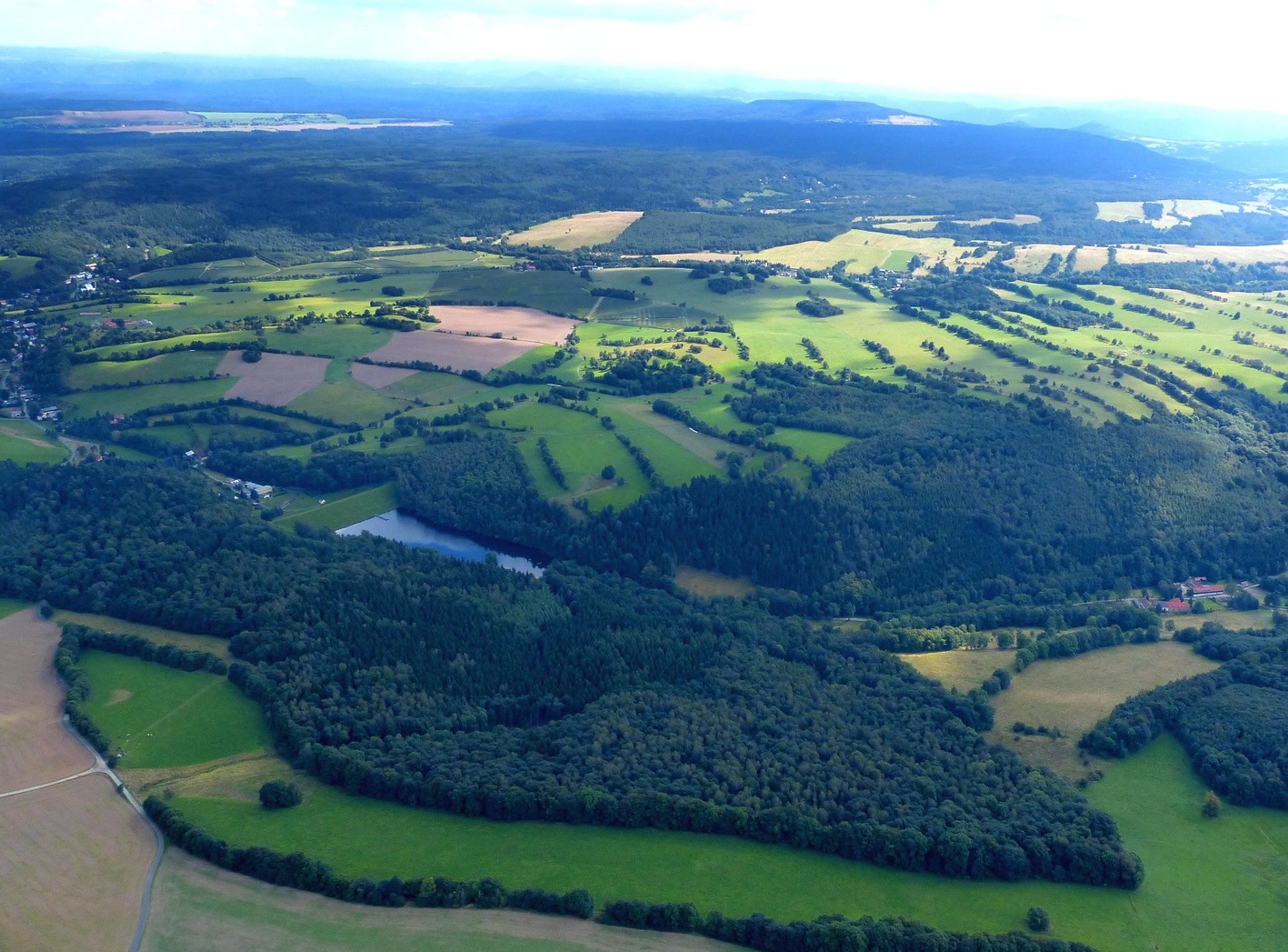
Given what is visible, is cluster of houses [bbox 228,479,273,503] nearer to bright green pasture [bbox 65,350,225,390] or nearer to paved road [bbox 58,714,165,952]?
bright green pasture [bbox 65,350,225,390]

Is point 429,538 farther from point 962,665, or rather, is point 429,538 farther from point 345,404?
point 962,665

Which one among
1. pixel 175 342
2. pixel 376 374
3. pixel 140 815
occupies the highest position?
pixel 175 342

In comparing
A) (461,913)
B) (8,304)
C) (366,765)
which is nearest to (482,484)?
(366,765)

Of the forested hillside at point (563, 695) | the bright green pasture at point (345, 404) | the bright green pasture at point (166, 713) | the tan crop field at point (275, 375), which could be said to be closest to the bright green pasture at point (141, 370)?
the tan crop field at point (275, 375)

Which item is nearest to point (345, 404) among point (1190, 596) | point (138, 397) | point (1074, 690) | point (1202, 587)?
point (138, 397)

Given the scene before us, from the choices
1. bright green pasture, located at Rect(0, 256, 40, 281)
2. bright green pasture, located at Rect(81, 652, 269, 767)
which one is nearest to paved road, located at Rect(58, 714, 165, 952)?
bright green pasture, located at Rect(81, 652, 269, 767)

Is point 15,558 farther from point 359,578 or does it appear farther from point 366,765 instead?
point 366,765
